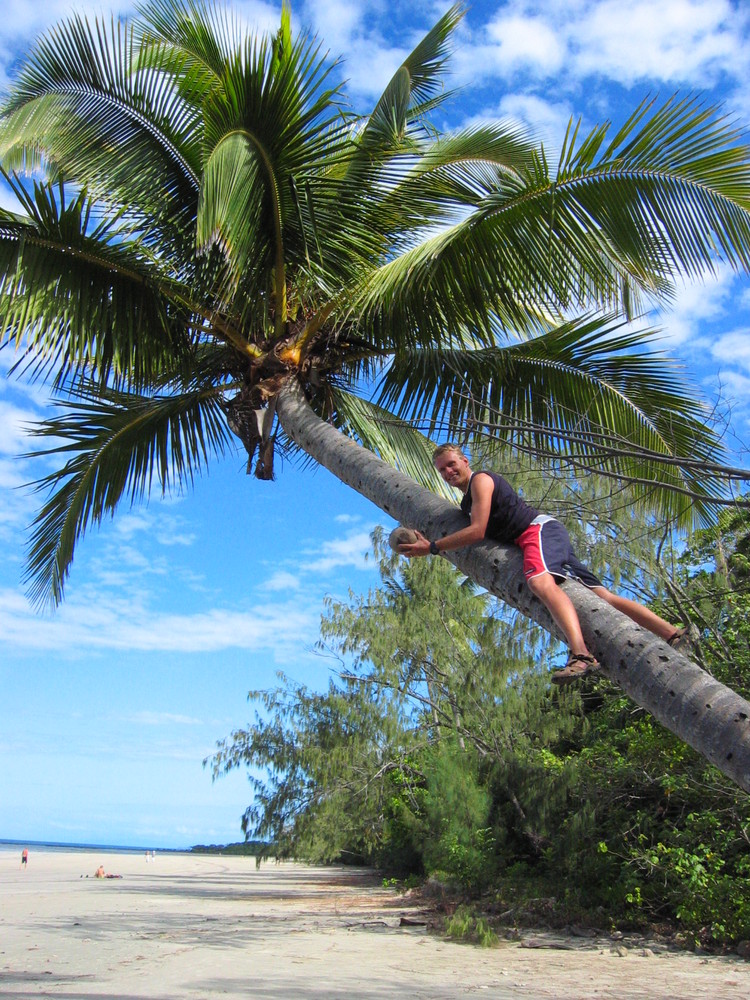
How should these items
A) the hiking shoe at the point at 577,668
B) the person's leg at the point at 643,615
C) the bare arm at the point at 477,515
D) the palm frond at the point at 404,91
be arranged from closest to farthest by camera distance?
the hiking shoe at the point at 577,668 < the person's leg at the point at 643,615 < the bare arm at the point at 477,515 < the palm frond at the point at 404,91

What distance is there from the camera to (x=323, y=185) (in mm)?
5965

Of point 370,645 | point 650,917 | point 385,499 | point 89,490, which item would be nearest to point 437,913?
point 650,917

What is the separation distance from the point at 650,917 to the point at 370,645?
7.07 m

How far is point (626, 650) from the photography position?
2.97 meters

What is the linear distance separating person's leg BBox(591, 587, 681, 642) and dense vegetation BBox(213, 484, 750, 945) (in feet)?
11.2

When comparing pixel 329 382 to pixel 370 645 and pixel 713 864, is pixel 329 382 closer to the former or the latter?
pixel 713 864

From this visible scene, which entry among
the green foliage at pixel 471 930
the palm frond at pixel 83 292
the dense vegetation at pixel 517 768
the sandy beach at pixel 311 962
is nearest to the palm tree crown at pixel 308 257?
the palm frond at pixel 83 292

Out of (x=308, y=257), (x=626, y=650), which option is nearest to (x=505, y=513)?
(x=626, y=650)

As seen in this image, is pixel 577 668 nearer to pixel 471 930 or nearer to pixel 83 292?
pixel 83 292

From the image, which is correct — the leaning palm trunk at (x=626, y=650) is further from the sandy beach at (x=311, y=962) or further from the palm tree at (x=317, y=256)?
the sandy beach at (x=311, y=962)

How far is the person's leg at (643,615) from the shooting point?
11.2 feet

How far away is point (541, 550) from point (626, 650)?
55 centimetres

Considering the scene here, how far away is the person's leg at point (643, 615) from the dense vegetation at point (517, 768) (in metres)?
3.40

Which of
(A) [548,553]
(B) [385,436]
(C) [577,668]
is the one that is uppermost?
(B) [385,436]
